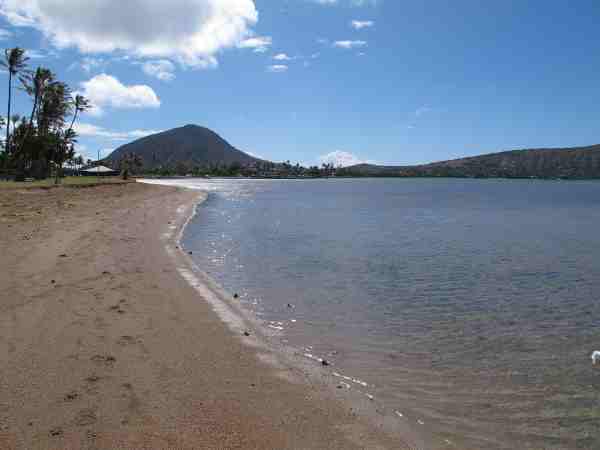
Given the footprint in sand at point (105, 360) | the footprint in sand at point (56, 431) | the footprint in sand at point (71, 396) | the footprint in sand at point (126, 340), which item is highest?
the footprint in sand at point (56, 431)

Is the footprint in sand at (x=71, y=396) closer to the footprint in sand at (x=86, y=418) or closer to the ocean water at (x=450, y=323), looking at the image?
the footprint in sand at (x=86, y=418)

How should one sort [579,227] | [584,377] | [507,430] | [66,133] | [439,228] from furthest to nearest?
[66,133] → [579,227] → [439,228] → [584,377] → [507,430]

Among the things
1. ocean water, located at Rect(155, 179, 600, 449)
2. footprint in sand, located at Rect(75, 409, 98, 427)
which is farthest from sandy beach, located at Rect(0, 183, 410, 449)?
ocean water, located at Rect(155, 179, 600, 449)

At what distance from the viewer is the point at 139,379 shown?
5066mm

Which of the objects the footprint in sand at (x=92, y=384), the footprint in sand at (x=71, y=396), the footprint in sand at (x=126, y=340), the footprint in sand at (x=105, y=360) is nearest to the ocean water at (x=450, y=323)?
the footprint in sand at (x=126, y=340)

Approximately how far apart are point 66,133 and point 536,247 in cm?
7069

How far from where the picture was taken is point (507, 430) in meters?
4.62

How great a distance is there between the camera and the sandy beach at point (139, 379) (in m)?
4.01

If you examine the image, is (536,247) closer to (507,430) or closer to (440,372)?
(440,372)

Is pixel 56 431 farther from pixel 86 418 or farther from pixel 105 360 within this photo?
pixel 105 360

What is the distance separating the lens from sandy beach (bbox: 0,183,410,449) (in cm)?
401

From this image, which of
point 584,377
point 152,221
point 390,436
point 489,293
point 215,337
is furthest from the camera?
point 152,221

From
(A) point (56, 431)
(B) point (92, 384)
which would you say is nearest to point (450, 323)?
(B) point (92, 384)

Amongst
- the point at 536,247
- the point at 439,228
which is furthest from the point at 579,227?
the point at 536,247
